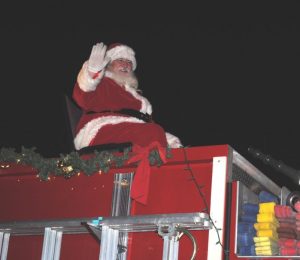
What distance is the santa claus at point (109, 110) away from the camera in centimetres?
320

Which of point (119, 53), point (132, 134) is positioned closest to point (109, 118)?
point (132, 134)

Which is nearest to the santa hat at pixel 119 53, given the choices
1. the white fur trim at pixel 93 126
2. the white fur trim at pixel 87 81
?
the white fur trim at pixel 87 81

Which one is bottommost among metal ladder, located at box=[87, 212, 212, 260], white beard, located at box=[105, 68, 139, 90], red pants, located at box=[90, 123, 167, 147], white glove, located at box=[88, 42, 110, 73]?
metal ladder, located at box=[87, 212, 212, 260]

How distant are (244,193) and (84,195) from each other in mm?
901

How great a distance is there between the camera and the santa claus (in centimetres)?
320

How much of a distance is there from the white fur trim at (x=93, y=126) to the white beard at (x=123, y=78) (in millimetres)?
414

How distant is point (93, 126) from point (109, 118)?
0.36 feet

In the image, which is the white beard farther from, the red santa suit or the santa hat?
the santa hat

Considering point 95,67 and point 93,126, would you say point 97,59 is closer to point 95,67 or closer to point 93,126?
point 95,67

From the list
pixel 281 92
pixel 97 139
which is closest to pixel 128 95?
pixel 97 139

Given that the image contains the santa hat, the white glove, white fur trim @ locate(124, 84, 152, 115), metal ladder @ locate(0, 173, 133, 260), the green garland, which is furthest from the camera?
the santa hat

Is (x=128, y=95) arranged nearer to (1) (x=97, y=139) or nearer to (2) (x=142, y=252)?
(1) (x=97, y=139)

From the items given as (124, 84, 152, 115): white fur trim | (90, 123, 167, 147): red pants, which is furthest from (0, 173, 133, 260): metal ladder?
(124, 84, 152, 115): white fur trim

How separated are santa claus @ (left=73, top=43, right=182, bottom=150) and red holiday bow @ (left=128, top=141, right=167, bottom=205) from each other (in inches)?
11.3
